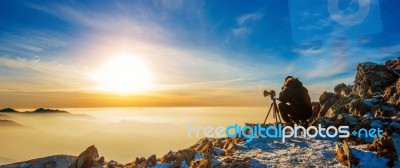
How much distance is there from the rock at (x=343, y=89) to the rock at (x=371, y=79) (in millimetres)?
5909

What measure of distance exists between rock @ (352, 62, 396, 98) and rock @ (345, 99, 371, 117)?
5935 mm

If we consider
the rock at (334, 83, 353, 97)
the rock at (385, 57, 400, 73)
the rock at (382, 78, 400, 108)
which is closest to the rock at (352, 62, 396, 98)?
the rock at (385, 57, 400, 73)

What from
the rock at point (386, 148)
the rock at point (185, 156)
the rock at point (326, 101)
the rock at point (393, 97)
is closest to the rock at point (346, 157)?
the rock at point (386, 148)

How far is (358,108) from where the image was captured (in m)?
27.9

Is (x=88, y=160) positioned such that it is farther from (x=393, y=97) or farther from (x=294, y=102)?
(x=393, y=97)

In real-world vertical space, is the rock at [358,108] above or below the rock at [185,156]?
above

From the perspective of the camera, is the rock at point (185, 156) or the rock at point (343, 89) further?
the rock at point (343, 89)

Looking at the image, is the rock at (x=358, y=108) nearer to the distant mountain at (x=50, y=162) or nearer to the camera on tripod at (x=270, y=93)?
the camera on tripod at (x=270, y=93)

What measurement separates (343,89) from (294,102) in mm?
23663

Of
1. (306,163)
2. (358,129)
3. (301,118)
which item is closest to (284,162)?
(306,163)

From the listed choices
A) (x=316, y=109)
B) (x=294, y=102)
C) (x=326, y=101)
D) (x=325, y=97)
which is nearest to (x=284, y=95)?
(x=294, y=102)

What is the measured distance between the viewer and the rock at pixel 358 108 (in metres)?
27.5

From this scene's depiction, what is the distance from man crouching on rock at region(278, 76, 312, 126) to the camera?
2683cm

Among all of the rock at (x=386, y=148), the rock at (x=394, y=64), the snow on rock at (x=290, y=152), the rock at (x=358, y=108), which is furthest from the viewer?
the rock at (x=394, y=64)
